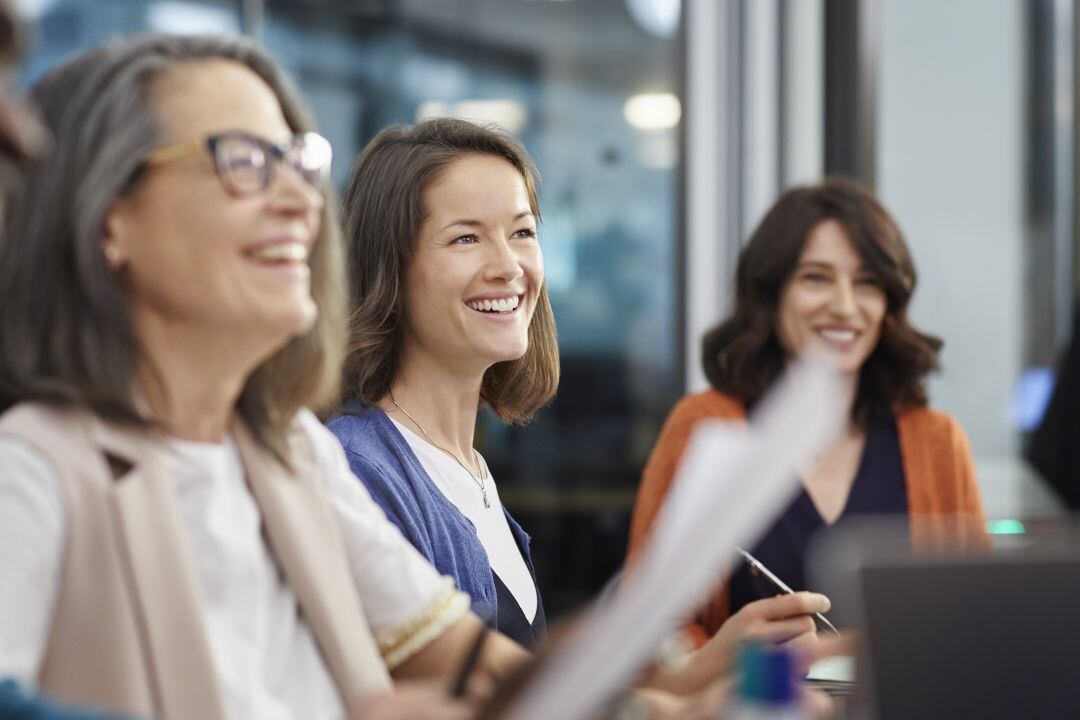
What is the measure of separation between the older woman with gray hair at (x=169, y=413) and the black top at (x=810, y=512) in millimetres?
1338

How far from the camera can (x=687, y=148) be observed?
171 inches

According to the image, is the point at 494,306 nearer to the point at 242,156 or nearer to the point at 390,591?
the point at 390,591

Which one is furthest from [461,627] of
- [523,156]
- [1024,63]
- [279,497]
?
[1024,63]

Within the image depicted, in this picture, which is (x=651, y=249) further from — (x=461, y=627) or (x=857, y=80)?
(x=461, y=627)

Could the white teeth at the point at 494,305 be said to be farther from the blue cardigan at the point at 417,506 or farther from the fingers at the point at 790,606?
the fingers at the point at 790,606

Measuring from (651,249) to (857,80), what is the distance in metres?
1.05

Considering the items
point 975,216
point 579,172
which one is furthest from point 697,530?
point 579,172

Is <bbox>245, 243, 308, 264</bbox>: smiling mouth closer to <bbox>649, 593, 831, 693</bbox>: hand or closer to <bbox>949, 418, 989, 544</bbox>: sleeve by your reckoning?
<bbox>649, 593, 831, 693</bbox>: hand

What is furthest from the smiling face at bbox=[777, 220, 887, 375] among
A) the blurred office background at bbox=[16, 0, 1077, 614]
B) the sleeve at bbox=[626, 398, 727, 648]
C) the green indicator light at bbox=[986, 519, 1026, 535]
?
the blurred office background at bbox=[16, 0, 1077, 614]

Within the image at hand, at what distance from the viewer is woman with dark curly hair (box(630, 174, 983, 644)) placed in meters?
2.58

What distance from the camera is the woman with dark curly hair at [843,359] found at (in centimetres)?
258

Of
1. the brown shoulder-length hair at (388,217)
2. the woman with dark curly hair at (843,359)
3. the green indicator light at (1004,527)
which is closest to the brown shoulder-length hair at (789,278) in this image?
the woman with dark curly hair at (843,359)

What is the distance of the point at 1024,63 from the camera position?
12.9 feet

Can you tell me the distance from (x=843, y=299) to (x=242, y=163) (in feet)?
6.14
